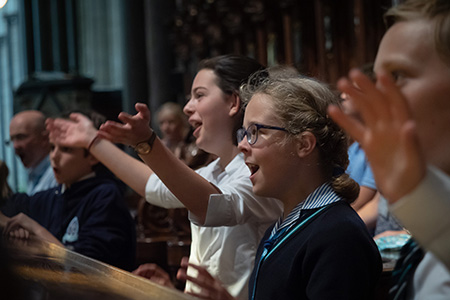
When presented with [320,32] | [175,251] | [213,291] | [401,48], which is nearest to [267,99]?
[213,291]

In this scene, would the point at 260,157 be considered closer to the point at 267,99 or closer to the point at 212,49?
the point at 267,99

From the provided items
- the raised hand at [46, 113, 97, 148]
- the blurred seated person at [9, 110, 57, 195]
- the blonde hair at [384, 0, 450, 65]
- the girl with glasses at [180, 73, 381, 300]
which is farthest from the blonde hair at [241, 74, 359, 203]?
the blurred seated person at [9, 110, 57, 195]

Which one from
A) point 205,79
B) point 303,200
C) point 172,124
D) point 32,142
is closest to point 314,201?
point 303,200

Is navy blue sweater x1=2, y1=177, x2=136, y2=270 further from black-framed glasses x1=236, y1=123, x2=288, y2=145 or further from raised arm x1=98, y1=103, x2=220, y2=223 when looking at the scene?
black-framed glasses x1=236, y1=123, x2=288, y2=145

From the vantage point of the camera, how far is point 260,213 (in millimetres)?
2217

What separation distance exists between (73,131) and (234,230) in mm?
872

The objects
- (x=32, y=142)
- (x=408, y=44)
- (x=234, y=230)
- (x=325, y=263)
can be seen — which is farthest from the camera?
(x=32, y=142)

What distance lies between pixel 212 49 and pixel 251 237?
7787mm

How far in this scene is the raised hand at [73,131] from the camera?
2662 mm

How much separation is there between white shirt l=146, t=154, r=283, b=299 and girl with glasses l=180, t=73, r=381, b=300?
0.75 ft

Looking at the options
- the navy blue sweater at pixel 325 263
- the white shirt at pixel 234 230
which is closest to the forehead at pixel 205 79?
the white shirt at pixel 234 230

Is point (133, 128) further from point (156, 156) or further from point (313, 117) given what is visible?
point (313, 117)

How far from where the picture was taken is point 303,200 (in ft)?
6.00

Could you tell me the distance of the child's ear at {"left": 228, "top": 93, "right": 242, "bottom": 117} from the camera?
2.41 metres
